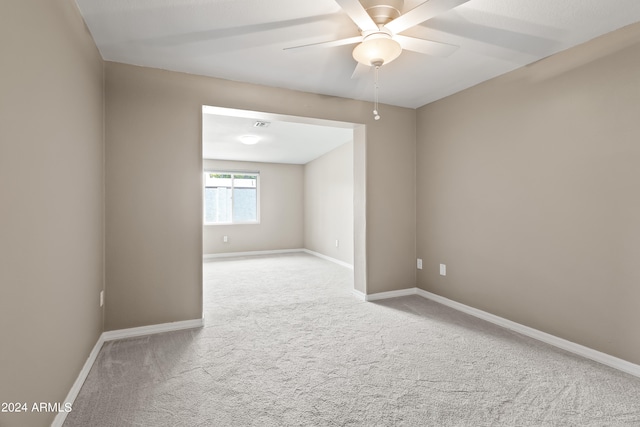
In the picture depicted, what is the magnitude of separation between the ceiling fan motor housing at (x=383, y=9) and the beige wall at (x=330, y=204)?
12.3 feet

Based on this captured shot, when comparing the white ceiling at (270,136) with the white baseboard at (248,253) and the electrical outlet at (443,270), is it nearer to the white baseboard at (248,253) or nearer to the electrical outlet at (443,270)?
the electrical outlet at (443,270)

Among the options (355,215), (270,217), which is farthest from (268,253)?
(355,215)

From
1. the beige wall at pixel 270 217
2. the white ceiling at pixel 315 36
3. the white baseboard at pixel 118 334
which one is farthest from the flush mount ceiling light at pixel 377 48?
the beige wall at pixel 270 217

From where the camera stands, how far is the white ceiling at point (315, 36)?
6.33 feet

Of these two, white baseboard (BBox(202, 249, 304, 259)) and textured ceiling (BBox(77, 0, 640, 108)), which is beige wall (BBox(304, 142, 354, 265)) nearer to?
white baseboard (BBox(202, 249, 304, 259))

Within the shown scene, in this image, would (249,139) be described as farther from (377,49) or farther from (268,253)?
(377,49)

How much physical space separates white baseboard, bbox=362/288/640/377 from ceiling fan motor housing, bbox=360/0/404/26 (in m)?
2.75

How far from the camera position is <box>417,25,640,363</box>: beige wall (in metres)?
2.12

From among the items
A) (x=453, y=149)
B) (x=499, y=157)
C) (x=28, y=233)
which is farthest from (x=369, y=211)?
(x=28, y=233)

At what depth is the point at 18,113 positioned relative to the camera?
3.96ft

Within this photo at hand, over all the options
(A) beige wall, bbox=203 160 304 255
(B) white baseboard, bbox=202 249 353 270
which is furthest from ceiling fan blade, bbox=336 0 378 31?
(A) beige wall, bbox=203 160 304 255

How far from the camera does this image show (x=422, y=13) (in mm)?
1691

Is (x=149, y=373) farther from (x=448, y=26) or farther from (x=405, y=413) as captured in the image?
(x=448, y=26)

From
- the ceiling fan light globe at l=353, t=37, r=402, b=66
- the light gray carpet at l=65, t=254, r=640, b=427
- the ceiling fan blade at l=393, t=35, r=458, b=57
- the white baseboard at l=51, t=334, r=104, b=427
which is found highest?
the ceiling fan blade at l=393, t=35, r=458, b=57
